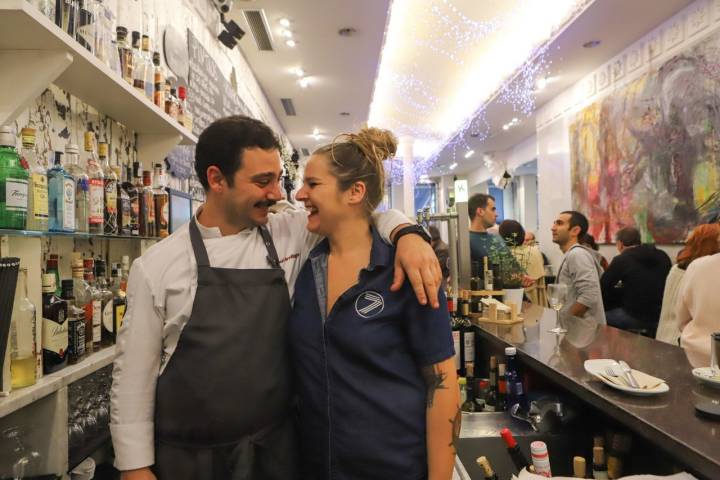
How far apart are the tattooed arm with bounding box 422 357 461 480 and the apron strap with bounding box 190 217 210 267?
0.62 metres

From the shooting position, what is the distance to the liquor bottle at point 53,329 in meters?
1.34

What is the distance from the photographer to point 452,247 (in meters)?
2.84

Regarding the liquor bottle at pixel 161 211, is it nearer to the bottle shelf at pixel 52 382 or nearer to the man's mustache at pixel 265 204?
the bottle shelf at pixel 52 382

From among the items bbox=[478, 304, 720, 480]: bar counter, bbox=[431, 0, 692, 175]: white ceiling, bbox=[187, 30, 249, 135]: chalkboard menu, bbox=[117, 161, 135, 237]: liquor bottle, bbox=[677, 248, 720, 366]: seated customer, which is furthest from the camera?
bbox=[431, 0, 692, 175]: white ceiling

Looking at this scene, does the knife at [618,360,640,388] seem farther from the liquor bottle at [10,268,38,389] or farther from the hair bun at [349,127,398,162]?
the liquor bottle at [10,268,38,389]

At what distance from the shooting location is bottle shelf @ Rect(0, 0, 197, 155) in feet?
3.92

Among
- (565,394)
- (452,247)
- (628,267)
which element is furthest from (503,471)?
(628,267)

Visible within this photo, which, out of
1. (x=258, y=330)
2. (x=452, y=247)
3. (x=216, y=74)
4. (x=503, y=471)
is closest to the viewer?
(x=258, y=330)

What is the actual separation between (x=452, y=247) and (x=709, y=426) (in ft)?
5.77

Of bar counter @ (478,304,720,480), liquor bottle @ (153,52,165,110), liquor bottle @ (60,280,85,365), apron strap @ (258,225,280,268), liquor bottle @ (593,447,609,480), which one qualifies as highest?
liquor bottle @ (153,52,165,110)

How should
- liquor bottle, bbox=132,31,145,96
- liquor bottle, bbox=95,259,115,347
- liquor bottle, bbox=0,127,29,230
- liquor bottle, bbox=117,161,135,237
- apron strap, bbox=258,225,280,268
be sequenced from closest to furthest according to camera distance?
liquor bottle, bbox=0,127,29,230 → apron strap, bbox=258,225,280,268 → liquor bottle, bbox=95,259,115,347 → liquor bottle, bbox=117,161,135,237 → liquor bottle, bbox=132,31,145,96

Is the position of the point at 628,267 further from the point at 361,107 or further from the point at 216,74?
the point at 361,107

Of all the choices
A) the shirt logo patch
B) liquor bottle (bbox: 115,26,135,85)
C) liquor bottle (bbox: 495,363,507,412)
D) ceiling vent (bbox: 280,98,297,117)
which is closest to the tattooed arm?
the shirt logo patch

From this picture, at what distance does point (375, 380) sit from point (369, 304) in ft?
0.58
